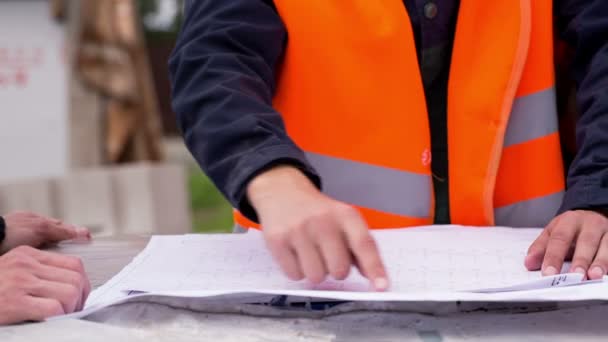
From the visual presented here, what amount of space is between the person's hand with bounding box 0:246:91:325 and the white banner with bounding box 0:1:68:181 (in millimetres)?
3907

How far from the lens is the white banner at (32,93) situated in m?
4.73

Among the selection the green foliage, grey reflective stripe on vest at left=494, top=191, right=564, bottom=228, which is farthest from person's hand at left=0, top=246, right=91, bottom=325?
the green foliage

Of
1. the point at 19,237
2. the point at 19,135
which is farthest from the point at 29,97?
the point at 19,237

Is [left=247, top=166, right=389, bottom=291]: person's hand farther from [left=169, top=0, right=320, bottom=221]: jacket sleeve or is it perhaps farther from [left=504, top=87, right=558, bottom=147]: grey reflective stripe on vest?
[left=504, top=87, right=558, bottom=147]: grey reflective stripe on vest

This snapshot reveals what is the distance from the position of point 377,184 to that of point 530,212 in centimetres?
20

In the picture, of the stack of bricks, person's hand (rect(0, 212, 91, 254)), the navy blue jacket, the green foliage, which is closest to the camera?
the navy blue jacket

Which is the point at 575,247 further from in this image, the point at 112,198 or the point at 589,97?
the point at 112,198

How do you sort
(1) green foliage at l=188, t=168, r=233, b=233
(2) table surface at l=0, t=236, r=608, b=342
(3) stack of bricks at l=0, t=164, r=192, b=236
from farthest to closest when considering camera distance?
(1) green foliage at l=188, t=168, r=233, b=233 → (3) stack of bricks at l=0, t=164, r=192, b=236 → (2) table surface at l=0, t=236, r=608, b=342

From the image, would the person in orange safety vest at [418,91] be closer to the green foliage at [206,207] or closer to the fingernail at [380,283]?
the fingernail at [380,283]

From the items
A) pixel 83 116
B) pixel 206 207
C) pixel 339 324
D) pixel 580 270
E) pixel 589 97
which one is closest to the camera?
pixel 339 324

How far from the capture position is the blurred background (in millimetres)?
4664

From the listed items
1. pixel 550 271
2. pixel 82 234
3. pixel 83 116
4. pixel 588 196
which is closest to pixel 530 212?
pixel 588 196

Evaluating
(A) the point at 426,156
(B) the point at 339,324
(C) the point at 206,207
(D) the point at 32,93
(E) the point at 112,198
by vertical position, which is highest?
(B) the point at 339,324

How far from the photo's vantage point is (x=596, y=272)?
3.06 feet
